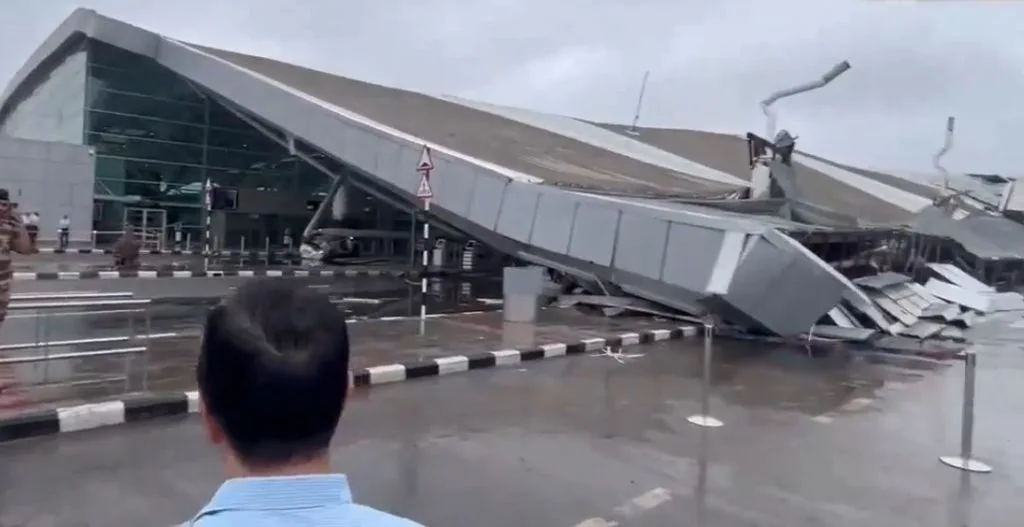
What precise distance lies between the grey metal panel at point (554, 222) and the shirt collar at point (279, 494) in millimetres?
14511

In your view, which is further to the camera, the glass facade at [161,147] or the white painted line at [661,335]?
the glass facade at [161,147]

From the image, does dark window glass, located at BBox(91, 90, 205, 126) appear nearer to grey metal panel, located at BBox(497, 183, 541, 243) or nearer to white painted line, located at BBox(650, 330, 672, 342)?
grey metal panel, located at BBox(497, 183, 541, 243)

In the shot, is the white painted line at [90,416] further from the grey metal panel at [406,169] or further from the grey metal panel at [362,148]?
the grey metal panel at [362,148]

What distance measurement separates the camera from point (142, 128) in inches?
1268

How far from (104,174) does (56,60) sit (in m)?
4.56

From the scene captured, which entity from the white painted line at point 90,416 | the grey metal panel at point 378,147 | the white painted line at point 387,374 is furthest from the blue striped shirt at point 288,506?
the grey metal panel at point 378,147

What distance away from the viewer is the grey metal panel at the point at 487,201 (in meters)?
17.1

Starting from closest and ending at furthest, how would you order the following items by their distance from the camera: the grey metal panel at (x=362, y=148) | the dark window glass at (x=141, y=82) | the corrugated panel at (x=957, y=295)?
the grey metal panel at (x=362, y=148)
the corrugated panel at (x=957, y=295)
the dark window glass at (x=141, y=82)

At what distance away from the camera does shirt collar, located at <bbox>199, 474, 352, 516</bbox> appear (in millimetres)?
1254

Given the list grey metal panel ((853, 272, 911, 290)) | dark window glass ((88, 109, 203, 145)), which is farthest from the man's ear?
dark window glass ((88, 109, 203, 145))

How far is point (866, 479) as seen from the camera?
6148 millimetres

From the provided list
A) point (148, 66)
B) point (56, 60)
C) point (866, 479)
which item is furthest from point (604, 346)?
point (56, 60)

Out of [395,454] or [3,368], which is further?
[3,368]

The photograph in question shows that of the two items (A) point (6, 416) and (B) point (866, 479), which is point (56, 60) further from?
(B) point (866, 479)
